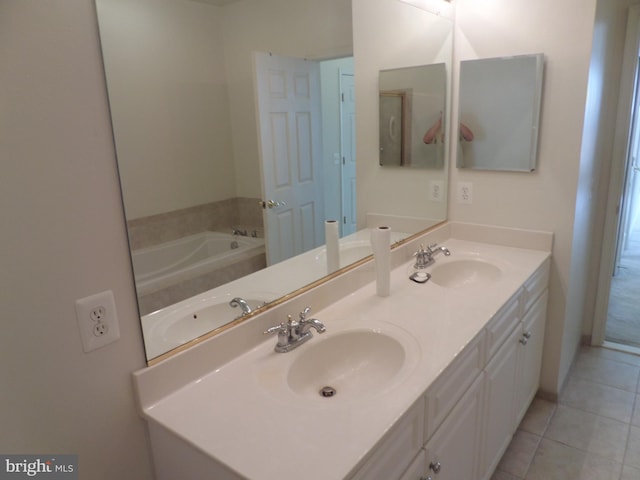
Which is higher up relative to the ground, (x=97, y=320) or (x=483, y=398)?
(x=97, y=320)

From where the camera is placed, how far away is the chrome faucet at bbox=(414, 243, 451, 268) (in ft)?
6.89

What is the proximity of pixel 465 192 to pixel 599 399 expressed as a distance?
52.3 inches

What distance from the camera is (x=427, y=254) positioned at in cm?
213

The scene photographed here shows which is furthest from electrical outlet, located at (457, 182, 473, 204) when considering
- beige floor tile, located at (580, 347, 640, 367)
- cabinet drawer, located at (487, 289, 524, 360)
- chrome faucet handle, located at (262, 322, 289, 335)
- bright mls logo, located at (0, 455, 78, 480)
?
bright mls logo, located at (0, 455, 78, 480)

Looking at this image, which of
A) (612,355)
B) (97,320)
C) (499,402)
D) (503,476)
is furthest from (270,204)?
(612,355)

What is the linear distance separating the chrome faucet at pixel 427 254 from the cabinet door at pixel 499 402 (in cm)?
48

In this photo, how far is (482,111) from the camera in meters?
2.32

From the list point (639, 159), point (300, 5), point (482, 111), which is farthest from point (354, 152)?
point (639, 159)

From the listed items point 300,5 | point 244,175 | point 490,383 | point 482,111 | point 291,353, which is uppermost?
point 300,5

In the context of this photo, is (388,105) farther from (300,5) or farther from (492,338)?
(492,338)

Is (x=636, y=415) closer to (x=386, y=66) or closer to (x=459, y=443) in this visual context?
(x=459, y=443)

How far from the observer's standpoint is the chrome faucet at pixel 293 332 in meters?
1.35

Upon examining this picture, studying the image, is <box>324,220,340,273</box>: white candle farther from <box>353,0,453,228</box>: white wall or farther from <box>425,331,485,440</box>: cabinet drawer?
<box>425,331,485,440</box>: cabinet drawer

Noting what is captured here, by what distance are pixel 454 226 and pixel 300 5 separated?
1.46 m
